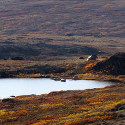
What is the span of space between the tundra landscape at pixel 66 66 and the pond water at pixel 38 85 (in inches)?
150

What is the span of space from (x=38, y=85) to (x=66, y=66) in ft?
57.8

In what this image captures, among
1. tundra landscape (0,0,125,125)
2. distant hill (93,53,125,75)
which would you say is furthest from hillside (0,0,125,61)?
distant hill (93,53,125,75)

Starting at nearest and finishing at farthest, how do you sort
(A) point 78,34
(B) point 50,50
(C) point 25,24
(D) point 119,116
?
(D) point 119,116, (B) point 50,50, (A) point 78,34, (C) point 25,24

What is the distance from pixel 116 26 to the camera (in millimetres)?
181500

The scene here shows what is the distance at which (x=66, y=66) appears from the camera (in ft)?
264

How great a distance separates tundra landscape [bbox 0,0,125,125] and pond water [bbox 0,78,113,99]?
3805 millimetres

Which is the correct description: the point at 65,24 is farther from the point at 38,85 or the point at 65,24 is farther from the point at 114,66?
the point at 38,85

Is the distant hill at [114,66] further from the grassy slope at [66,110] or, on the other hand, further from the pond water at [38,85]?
the grassy slope at [66,110]

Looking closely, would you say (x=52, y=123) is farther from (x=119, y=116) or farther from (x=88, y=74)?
(x=88, y=74)

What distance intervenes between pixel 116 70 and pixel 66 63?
16.2m

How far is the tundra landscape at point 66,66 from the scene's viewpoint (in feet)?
113

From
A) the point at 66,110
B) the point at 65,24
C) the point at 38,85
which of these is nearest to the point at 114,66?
the point at 38,85

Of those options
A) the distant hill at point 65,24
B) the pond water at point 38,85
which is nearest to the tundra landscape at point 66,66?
the distant hill at point 65,24

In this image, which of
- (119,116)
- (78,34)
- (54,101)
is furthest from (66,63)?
(78,34)
